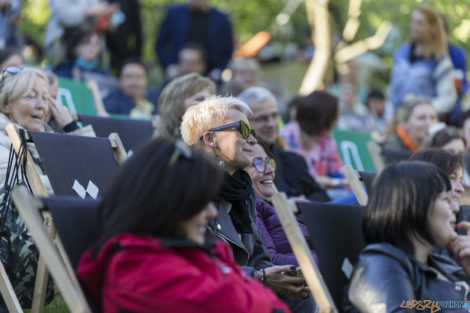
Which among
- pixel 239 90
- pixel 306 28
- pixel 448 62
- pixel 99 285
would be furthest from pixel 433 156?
pixel 306 28

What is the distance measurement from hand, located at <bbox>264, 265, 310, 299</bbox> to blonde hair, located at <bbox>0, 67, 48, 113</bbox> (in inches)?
86.4

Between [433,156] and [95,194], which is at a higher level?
[95,194]

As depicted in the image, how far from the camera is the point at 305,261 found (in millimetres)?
3910

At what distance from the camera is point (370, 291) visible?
3.61 metres

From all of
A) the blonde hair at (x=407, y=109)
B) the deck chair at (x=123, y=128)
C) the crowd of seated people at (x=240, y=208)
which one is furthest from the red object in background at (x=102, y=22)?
the deck chair at (x=123, y=128)

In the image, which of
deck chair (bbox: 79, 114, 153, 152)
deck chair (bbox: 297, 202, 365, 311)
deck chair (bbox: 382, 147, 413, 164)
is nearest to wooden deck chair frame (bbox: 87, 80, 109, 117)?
deck chair (bbox: 79, 114, 153, 152)

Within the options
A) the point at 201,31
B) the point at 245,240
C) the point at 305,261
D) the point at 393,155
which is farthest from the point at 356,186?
the point at 201,31

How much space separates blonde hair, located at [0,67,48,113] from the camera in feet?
17.9

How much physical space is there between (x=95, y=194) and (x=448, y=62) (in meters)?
6.39

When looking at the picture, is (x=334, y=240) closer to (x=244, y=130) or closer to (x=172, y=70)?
(x=244, y=130)

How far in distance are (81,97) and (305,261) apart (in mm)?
5268

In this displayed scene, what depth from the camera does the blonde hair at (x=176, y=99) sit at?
6.08m

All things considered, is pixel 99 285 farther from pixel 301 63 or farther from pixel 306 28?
pixel 306 28

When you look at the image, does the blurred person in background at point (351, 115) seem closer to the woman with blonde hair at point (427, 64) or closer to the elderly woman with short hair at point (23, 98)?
the woman with blonde hair at point (427, 64)
